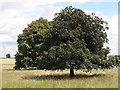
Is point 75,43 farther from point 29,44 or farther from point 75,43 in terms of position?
point 29,44

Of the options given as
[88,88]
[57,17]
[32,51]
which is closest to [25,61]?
[32,51]

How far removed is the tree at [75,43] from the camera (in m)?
29.9

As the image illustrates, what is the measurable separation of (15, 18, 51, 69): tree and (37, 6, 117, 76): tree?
96.0 ft

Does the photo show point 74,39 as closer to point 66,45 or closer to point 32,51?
point 66,45

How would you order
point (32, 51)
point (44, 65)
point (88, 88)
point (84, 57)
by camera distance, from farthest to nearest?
point (32, 51)
point (44, 65)
point (84, 57)
point (88, 88)

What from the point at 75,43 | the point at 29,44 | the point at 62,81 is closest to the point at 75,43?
the point at 75,43

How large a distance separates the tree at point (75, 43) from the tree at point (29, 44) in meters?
29.3

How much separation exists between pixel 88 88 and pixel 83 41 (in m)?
11.1

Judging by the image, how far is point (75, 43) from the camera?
30.6 meters

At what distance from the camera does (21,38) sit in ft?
217

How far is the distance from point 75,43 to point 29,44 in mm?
35029

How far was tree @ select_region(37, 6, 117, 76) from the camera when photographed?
29906 mm

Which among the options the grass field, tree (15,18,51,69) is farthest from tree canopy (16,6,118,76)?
tree (15,18,51,69)

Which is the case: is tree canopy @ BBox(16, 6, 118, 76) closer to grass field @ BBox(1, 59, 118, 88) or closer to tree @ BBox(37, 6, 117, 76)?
tree @ BBox(37, 6, 117, 76)
